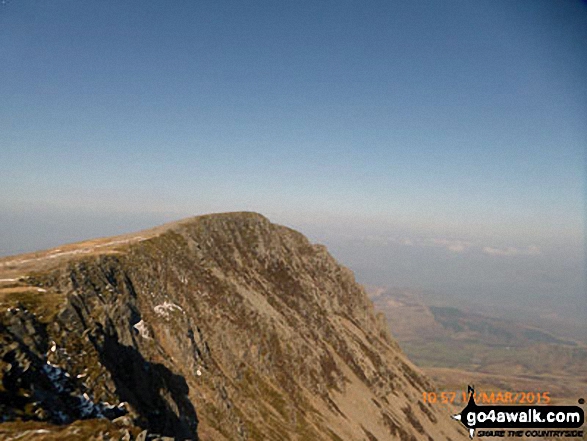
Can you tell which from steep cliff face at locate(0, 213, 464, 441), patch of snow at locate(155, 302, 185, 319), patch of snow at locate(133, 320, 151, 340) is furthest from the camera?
patch of snow at locate(155, 302, 185, 319)

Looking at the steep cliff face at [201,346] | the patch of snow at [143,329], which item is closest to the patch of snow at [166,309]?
the steep cliff face at [201,346]

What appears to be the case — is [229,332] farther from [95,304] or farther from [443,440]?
[443,440]

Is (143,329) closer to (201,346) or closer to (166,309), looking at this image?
(166,309)

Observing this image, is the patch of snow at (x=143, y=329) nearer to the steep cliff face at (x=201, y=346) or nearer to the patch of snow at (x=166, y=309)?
the steep cliff face at (x=201, y=346)

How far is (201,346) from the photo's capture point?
79688 mm

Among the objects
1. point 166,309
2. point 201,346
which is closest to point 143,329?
point 166,309

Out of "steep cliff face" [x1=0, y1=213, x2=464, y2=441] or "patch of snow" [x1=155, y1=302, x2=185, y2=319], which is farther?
"patch of snow" [x1=155, y1=302, x2=185, y2=319]

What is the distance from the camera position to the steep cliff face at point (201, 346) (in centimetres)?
3634

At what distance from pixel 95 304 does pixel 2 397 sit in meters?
30.4

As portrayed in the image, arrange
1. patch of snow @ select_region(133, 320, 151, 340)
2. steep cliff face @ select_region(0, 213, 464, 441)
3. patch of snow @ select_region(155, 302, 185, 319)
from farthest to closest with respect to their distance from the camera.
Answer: patch of snow @ select_region(155, 302, 185, 319), patch of snow @ select_region(133, 320, 151, 340), steep cliff face @ select_region(0, 213, 464, 441)

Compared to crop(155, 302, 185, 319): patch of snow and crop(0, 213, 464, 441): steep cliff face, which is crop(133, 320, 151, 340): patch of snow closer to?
crop(0, 213, 464, 441): steep cliff face

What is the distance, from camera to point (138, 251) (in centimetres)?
8788

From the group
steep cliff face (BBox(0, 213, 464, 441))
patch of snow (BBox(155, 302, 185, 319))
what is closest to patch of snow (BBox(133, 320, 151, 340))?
steep cliff face (BBox(0, 213, 464, 441))

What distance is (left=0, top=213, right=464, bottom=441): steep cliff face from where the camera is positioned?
119 feet
